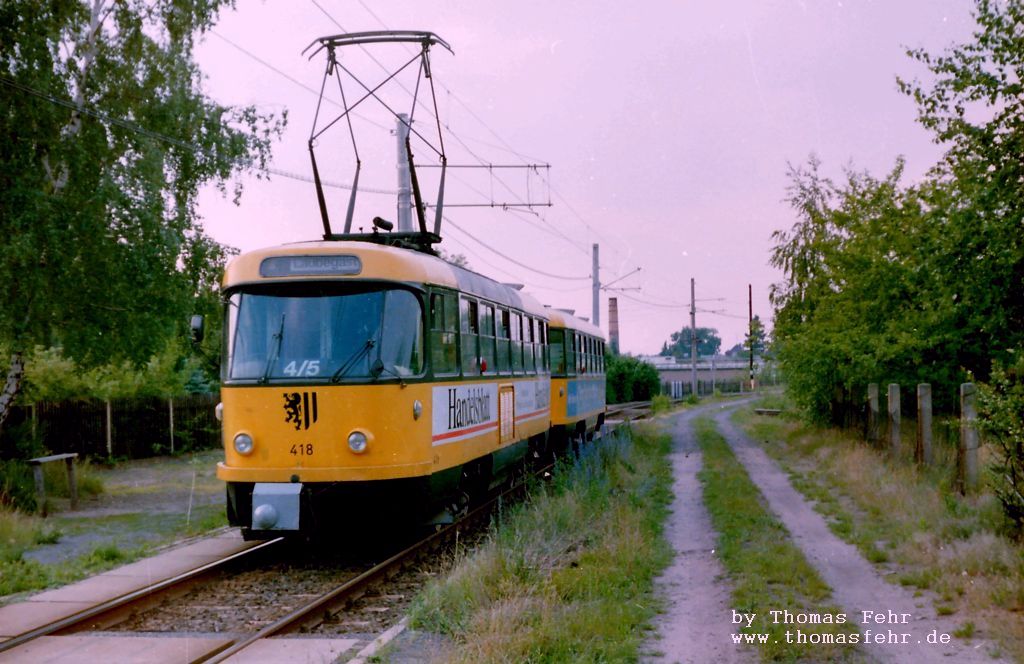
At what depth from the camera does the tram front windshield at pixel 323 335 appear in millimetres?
9992

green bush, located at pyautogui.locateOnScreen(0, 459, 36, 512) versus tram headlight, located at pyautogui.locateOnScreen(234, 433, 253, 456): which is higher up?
tram headlight, located at pyautogui.locateOnScreen(234, 433, 253, 456)

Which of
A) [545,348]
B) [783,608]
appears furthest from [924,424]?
[783,608]

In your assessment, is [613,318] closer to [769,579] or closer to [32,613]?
[769,579]

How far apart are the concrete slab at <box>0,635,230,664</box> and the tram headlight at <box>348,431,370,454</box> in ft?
8.71

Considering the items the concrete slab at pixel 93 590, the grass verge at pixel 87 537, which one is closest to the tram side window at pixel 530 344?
the grass verge at pixel 87 537

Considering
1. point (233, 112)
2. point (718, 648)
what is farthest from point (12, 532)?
point (233, 112)

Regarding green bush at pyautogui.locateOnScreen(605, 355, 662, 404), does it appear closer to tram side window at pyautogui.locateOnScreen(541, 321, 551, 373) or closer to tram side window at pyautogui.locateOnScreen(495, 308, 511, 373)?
tram side window at pyautogui.locateOnScreen(541, 321, 551, 373)

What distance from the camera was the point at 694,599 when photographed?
27.1 ft

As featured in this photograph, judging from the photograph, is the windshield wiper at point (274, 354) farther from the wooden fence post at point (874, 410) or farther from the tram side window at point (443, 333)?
the wooden fence post at point (874, 410)

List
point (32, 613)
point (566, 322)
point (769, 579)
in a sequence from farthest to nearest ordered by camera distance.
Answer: point (566, 322), point (769, 579), point (32, 613)

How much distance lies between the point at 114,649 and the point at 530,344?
10390 millimetres

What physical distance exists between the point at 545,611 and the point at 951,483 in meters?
8.25

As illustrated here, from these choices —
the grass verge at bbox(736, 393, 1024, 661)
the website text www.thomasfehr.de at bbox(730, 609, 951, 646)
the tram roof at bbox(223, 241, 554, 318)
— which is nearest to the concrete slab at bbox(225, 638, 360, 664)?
the website text www.thomasfehr.de at bbox(730, 609, 951, 646)

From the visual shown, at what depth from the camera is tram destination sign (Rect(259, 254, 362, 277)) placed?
10141 millimetres
